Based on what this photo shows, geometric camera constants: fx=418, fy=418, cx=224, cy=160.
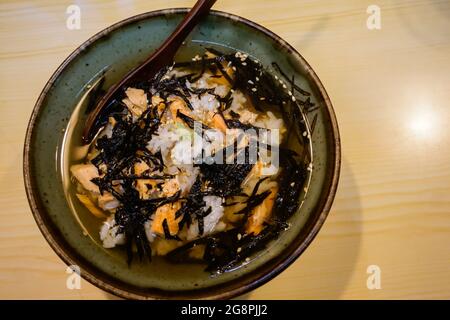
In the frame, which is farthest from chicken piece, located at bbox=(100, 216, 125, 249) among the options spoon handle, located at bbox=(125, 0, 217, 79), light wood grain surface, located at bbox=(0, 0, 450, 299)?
spoon handle, located at bbox=(125, 0, 217, 79)

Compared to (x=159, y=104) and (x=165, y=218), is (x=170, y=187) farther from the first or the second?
(x=159, y=104)

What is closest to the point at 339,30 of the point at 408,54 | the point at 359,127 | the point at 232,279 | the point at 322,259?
the point at 408,54

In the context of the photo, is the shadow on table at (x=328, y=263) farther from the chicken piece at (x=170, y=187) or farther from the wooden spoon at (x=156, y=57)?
the wooden spoon at (x=156, y=57)

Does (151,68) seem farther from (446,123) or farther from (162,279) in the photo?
(446,123)

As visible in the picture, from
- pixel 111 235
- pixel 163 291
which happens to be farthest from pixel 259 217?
pixel 111 235

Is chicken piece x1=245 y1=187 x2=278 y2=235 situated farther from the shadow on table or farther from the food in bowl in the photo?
the shadow on table
